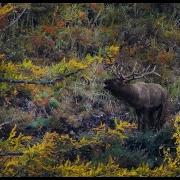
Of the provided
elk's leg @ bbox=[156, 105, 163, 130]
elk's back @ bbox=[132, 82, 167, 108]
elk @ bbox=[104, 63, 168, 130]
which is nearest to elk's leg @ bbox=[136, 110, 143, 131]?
elk @ bbox=[104, 63, 168, 130]

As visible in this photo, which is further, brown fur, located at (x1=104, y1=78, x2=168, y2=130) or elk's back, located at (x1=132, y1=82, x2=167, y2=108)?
elk's back, located at (x1=132, y1=82, x2=167, y2=108)

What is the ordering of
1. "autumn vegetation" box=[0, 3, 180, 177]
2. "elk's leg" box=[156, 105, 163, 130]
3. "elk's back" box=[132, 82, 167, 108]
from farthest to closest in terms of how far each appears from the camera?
"elk's leg" box=[156, 105, 163, 130], "elk's back" box=[132, 82, 167, 108], "autumn vegetation" box=[0, 3, 180, 177]

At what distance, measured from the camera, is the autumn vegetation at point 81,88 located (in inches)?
224

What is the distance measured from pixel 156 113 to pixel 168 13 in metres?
5.97

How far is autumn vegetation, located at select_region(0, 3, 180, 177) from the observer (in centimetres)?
568

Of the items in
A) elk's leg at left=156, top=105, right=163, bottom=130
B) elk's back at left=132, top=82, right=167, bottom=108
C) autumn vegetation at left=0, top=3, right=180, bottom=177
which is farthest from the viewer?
elk's leg at left=156, top=105, right=163, bottom=130

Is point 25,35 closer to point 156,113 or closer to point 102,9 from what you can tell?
point 102,9

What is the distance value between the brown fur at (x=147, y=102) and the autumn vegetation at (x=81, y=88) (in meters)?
0.22

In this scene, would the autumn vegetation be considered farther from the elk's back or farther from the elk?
the elk's back

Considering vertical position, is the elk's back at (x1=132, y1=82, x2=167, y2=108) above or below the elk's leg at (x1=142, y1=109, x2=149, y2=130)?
above

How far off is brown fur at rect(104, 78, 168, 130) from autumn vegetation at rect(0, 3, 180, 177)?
0.22 meters

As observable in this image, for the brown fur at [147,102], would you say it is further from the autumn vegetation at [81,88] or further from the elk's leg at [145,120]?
the autumn vegetation at [81,88]

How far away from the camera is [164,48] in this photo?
543 inches

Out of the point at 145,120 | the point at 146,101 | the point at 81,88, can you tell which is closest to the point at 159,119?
the point at 145,120
